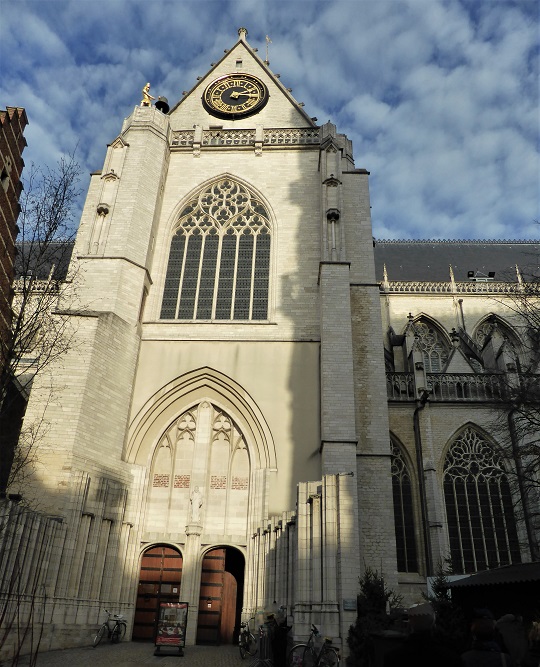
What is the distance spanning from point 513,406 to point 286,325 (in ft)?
19.2

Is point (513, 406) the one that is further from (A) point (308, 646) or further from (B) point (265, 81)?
(B) point (265, 81)

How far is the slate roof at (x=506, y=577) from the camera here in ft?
24.4

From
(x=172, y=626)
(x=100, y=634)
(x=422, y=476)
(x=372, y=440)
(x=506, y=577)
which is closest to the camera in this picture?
(x=506, y=577)

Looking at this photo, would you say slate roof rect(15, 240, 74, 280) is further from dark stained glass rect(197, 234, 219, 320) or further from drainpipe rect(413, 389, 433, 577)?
drainpipe rect(413, 389, 433, 577)

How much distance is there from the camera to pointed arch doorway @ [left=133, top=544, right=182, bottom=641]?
1219 centimetres

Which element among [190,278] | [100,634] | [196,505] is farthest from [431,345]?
[100,634]

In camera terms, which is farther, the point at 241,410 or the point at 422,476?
the point at 422,476

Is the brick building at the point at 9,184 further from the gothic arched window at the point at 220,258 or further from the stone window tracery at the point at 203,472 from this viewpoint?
the gothic arched window at the point at 220,258

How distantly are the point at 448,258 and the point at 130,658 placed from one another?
2380 cm

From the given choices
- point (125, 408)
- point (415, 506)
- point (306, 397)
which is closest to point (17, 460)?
point (125, 408)

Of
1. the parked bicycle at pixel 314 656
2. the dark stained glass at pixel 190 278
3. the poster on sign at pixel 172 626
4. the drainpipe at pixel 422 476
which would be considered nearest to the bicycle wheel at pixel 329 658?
the parked bicycle at pixel 314 656

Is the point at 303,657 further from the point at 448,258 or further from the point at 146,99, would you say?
the point at 448,258

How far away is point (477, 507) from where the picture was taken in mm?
15711

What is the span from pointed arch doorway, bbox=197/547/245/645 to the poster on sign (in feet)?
8.85
